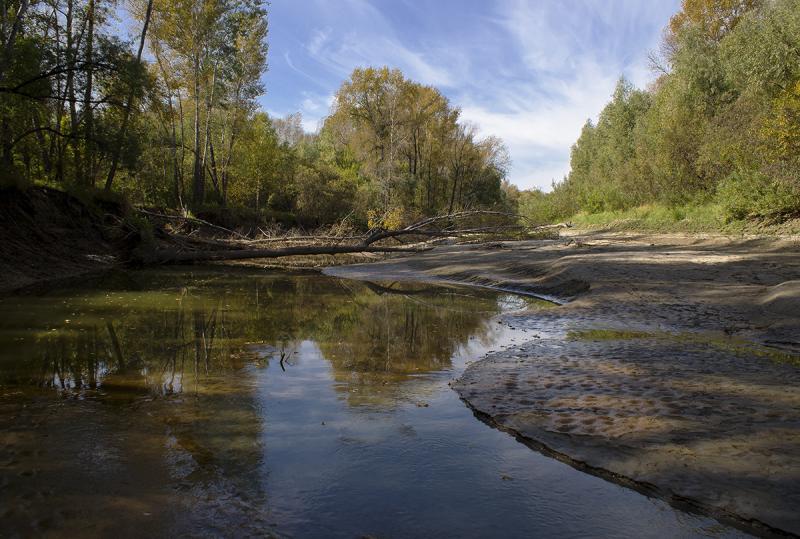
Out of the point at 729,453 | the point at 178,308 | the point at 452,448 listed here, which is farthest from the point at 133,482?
the point at 178,308

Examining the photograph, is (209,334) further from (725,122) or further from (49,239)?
(725,122)

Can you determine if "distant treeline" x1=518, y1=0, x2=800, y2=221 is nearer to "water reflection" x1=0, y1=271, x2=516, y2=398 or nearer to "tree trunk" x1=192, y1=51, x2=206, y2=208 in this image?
"water reflection" x1=0, y1=271, x2=516, y2=398

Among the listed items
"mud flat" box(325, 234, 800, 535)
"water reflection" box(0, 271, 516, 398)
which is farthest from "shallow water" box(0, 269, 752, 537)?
"mud flat" box(325, 234, 800, 535)

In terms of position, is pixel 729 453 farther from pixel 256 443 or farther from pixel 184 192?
pixel 184 192

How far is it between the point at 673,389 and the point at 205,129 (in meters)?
33.6

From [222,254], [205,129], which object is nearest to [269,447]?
[222,254]

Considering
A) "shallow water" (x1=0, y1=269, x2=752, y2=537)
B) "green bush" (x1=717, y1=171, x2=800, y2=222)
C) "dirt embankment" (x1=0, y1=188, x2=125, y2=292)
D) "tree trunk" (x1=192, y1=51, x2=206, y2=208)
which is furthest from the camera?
"tree trunk" (x1=192, y1=51, x2=206, y2=208)

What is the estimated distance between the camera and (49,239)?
12.9m

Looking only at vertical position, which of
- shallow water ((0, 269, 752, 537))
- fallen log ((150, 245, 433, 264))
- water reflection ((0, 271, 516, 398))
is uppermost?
fallen log ((150, 245, 433, 264))

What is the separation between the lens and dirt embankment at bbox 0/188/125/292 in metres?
11.2

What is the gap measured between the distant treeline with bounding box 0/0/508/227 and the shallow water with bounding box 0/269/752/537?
10.4 m

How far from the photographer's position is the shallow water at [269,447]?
234cm

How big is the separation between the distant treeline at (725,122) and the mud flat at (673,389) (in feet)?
38.8

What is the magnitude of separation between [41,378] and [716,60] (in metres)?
35.0
